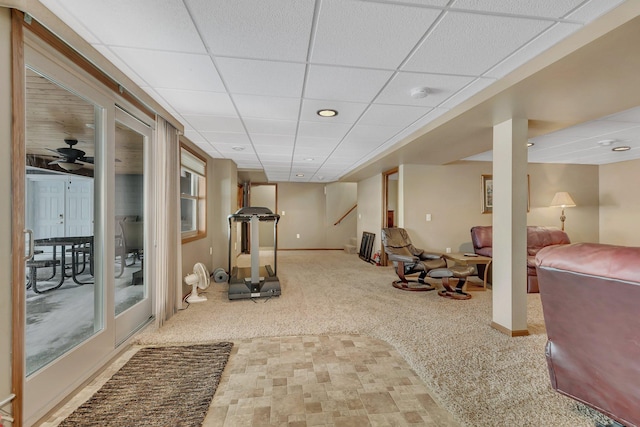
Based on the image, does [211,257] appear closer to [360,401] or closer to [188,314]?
[188,314]

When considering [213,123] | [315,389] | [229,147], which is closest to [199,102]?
[213,123]

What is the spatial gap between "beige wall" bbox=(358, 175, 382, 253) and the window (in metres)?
3.72

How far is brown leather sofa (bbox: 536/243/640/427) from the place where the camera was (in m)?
1.22

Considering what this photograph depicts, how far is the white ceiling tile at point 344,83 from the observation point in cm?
204

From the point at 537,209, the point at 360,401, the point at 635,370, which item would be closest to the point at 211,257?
the point at 360,401

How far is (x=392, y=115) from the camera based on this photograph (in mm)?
2961

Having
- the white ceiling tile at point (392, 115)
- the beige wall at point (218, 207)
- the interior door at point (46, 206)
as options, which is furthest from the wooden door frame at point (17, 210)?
the beige wall at point (218, 207)

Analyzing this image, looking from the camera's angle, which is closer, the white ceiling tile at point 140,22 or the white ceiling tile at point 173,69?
the white ceiling tile at point 140,22

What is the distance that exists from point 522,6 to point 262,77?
1.61 metres

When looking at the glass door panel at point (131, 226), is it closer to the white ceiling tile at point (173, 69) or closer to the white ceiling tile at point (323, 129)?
the white ceiling tile at point (173, 69)

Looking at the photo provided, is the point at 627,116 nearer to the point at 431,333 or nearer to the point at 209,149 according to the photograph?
the point at 431,333

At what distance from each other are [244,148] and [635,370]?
451cm

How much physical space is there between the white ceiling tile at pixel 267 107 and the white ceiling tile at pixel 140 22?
2.57 feet

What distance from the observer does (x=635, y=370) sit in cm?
123
